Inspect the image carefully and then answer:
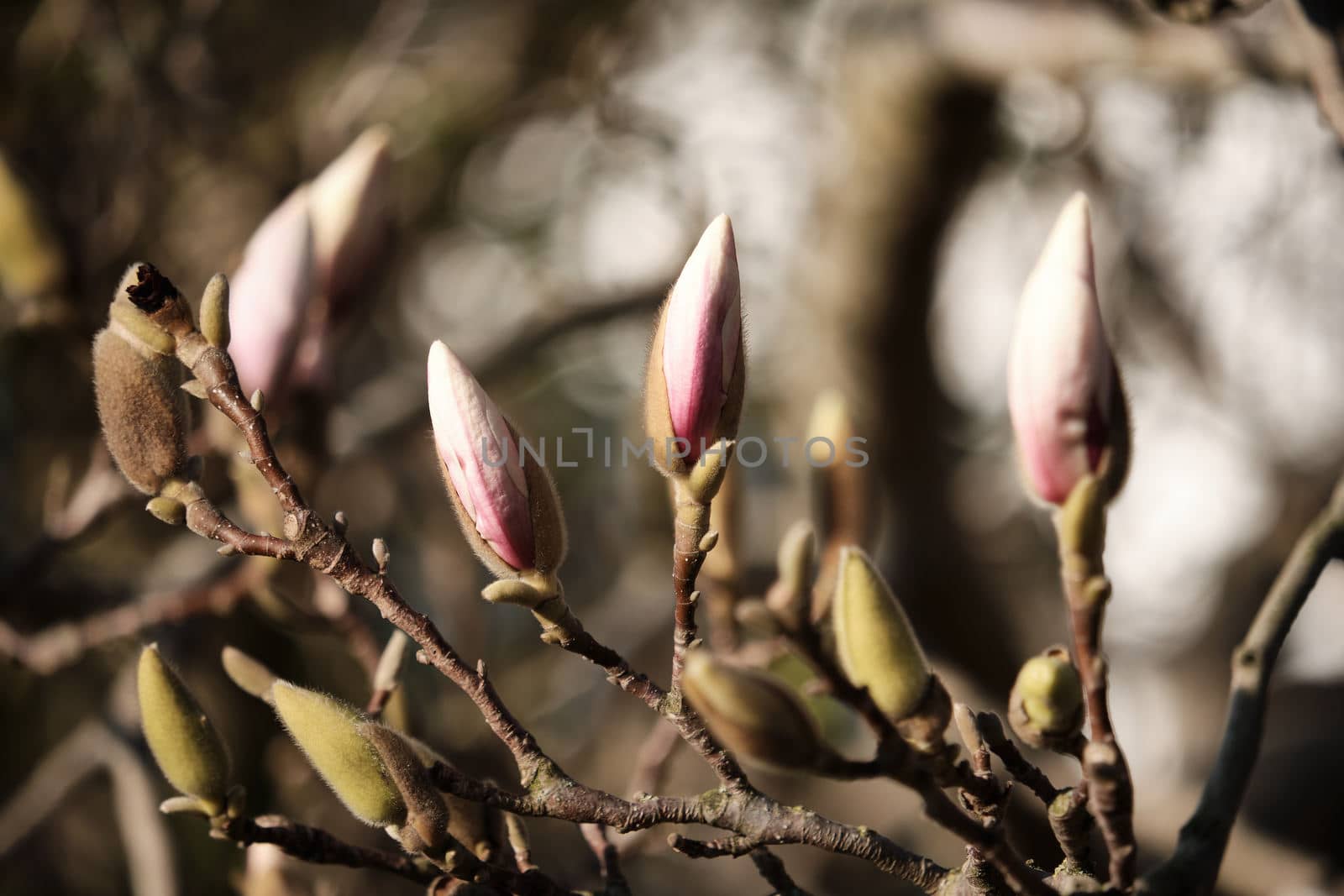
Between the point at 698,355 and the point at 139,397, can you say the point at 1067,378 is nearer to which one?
the point at 698,355

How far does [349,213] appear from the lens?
2.58 feet

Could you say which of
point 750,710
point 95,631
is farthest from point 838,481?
point 95,631

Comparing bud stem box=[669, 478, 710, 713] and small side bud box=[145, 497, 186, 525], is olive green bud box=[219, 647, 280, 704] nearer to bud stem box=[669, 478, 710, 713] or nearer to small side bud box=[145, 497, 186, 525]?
small side bud box=[145, 497, 186, 525]

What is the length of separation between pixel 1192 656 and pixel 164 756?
2.00 metres

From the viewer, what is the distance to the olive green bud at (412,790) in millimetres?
431

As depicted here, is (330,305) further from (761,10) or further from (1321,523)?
(761,10)

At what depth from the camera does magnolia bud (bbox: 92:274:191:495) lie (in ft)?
1.53

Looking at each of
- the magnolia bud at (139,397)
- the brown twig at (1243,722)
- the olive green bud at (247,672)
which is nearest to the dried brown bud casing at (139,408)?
the magnolia bud at (139,397)

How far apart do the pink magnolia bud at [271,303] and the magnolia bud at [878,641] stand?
1.50ft

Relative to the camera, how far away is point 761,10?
2.50 metres

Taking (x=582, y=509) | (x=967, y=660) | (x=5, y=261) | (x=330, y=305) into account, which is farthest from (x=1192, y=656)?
(x=5, y=261)

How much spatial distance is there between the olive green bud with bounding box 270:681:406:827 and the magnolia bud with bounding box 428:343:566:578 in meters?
0.08

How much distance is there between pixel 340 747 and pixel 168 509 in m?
0.13

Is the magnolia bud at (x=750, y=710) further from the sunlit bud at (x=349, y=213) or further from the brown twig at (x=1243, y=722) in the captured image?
the sunlit bud at (x=349, y=213)
